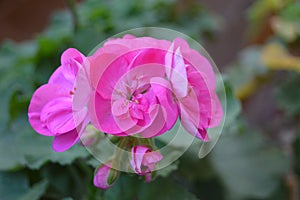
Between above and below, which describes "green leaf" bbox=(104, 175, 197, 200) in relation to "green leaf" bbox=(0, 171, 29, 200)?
above

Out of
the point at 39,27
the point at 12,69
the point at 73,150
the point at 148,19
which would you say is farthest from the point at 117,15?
the point at 39,27

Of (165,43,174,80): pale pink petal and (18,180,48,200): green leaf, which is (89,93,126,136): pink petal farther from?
(18,180,48,200): green leaf

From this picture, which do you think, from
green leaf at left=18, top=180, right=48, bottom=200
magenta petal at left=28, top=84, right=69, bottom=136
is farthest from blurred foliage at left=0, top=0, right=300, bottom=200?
magenta petal at left=28, top=84, right=69, bottom=136

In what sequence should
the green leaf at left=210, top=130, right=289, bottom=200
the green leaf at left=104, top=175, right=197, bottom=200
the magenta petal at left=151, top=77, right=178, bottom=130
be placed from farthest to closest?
the green leaf at left=210, top=130, right=289, bottom=200, the green leaf at left=104, top=175, right=197, bottom=200, the magenta petal at left=151, top=77, right=178, bottom=130

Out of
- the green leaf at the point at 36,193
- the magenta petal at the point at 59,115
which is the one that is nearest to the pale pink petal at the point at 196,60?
the magenta petal at the point at 59,115

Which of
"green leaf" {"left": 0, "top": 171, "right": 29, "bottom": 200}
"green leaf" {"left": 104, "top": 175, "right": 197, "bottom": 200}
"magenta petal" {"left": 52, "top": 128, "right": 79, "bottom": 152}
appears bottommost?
"green leaf" {"left": 0, "top": 171, "right": 29, "bottom": 200}

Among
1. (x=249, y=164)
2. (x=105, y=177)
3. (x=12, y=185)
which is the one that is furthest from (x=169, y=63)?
(x=249, y=164)

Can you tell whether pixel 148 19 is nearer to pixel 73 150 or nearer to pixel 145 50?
pixel 73 150
